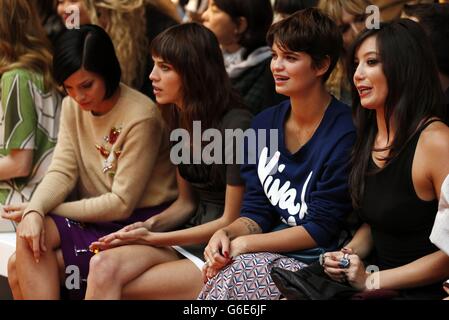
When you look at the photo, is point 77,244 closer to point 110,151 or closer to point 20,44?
point 110,151

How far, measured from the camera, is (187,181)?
351cm

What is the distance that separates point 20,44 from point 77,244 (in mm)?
953

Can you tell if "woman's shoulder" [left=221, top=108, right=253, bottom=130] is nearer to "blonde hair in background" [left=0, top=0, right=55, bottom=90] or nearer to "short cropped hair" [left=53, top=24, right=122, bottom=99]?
"short cropped hair" [left=53, top=24, right=122, bottom=99]

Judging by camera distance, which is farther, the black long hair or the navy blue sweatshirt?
the navy blue sweatshirt

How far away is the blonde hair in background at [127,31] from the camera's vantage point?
4.04m

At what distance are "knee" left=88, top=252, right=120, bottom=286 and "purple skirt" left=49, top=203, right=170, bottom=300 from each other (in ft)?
0.70

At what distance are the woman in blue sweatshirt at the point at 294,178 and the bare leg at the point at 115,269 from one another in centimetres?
29

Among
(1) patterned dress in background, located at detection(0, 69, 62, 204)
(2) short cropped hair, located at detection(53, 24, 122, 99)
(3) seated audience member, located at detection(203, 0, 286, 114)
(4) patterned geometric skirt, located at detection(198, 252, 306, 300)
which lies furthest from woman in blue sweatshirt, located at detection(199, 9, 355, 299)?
(1) patterned dress in background, located at detection(0, 69, 62, 204)

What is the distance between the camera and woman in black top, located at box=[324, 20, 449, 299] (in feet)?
8.98

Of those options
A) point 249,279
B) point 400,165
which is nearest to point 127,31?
point 249,279

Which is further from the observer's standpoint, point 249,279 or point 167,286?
point 167,286

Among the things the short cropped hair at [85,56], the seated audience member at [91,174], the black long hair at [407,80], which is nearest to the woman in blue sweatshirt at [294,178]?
the black long hair at [407,80]

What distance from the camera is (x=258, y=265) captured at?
2906 mm

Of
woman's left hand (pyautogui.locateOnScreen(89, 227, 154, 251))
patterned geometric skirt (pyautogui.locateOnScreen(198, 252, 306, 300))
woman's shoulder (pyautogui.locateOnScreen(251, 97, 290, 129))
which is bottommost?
woman's left hand (pyautogui.locateOnScreen(89, 227, 154, 251))
